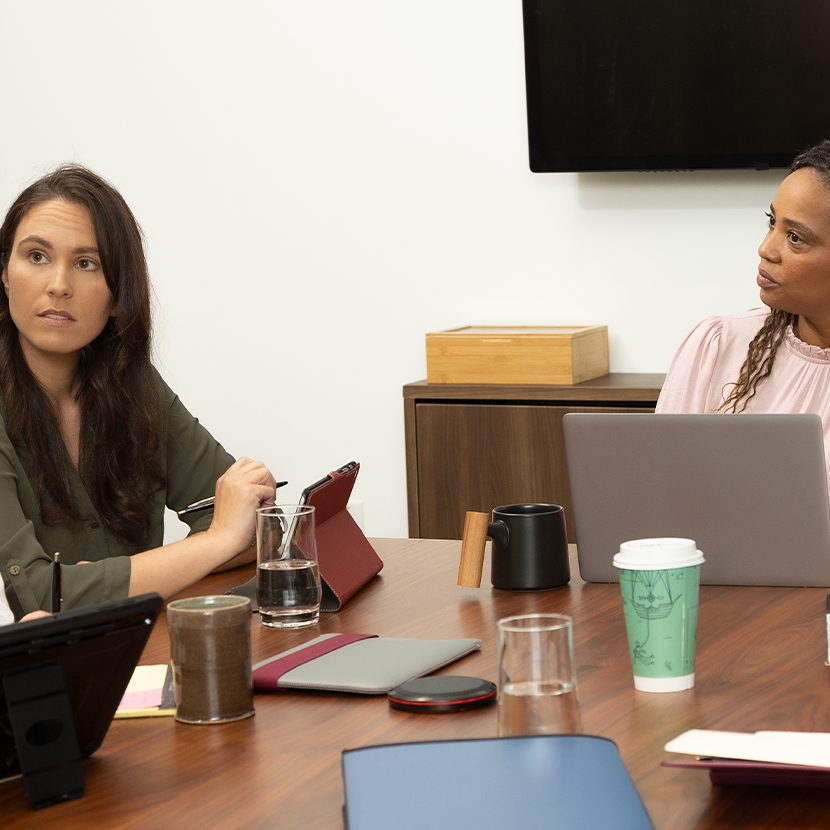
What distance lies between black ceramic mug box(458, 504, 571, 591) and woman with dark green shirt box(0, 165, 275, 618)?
32cm

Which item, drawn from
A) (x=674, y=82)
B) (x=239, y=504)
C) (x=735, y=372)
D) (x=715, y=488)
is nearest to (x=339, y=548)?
(x=239, y=504)

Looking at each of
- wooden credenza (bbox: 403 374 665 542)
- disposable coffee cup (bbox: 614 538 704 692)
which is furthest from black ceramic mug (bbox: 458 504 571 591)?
wooden credenza (bbox: 403 374 665 542)

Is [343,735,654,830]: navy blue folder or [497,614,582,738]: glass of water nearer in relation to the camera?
[343,735,654,830]: navy blue folder

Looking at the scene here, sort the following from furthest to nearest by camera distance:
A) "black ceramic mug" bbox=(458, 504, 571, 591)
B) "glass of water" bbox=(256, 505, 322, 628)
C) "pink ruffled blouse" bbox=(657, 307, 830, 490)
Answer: "pink ruffled blouse" bbox=(657, 307, 830, 490), "black ceramic mug" bbox=(458, 504, 571, 591), "glass of water" bbox=(256, 505, 322, 628)

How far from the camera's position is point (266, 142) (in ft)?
12.4

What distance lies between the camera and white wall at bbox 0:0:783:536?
3.41 meters

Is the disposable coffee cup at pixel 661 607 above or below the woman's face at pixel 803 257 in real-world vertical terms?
below

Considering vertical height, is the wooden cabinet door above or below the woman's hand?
below

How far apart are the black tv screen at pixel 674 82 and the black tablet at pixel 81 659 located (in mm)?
2567

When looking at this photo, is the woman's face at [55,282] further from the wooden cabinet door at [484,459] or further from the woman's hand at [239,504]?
the wooden cabinet door at [484,459]

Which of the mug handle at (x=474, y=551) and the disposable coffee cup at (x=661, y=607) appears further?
the mug handle at (x=474, y=551)

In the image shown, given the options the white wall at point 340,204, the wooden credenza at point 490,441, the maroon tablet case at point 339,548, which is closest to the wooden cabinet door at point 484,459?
the wooden credenza at point 490,441

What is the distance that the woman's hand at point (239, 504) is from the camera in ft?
5.46

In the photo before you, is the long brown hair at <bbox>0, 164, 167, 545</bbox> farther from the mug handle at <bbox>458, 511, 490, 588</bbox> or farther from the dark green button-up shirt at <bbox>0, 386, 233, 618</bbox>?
the mug handle at <bbox>458, 511, 490, 588</bbox>
